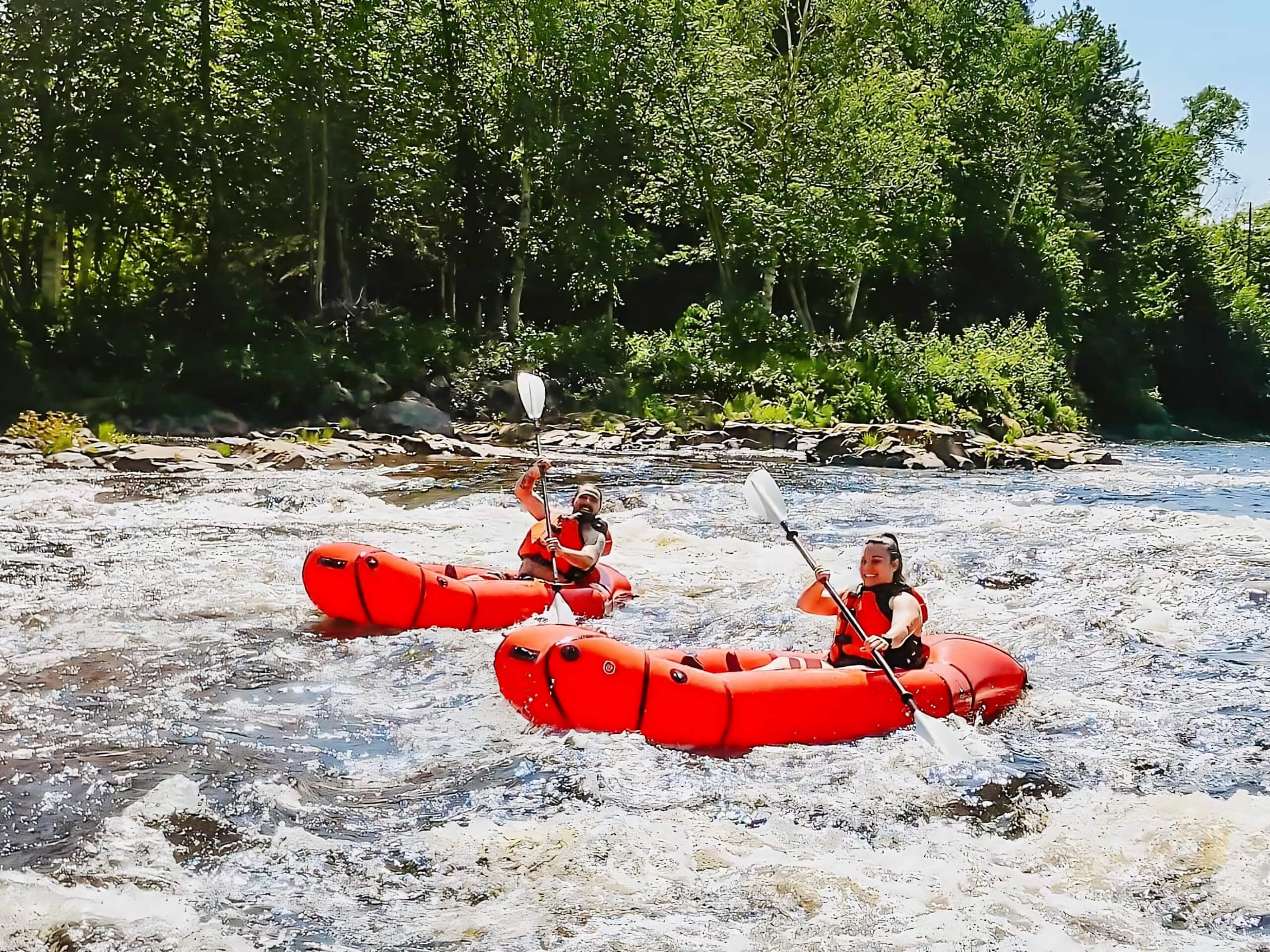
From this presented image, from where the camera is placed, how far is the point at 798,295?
2445 cm

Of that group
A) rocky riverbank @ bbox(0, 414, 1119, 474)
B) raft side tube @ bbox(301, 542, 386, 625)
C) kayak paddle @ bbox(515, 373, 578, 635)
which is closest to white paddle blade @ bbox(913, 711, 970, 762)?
kayak paddle @ bbox(515, 373, 578, 635)

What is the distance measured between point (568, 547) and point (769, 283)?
54.7 ft

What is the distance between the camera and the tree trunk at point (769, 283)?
72.9ft

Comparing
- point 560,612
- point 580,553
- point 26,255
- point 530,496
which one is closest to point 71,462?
point 26,255

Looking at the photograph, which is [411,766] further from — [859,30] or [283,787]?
[859,30]

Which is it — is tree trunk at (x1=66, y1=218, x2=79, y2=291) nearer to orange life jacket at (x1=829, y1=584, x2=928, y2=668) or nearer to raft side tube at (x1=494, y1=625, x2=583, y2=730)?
raft side tube at (x1=494, y1=625, x2=583, y2=730)

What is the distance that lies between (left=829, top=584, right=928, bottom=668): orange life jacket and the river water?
45 centimetres

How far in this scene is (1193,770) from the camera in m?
4.50

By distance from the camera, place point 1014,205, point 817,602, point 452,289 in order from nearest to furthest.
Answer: point 817,602 < point 452,289 < point 1014,205

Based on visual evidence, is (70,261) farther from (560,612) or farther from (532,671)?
(532,671)

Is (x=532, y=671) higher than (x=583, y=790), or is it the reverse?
(x=532, y=671)

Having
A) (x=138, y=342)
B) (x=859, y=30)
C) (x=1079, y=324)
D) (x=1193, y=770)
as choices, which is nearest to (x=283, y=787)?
(x=1193, y=770)

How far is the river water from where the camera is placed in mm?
3250

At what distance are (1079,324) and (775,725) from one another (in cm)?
2614
